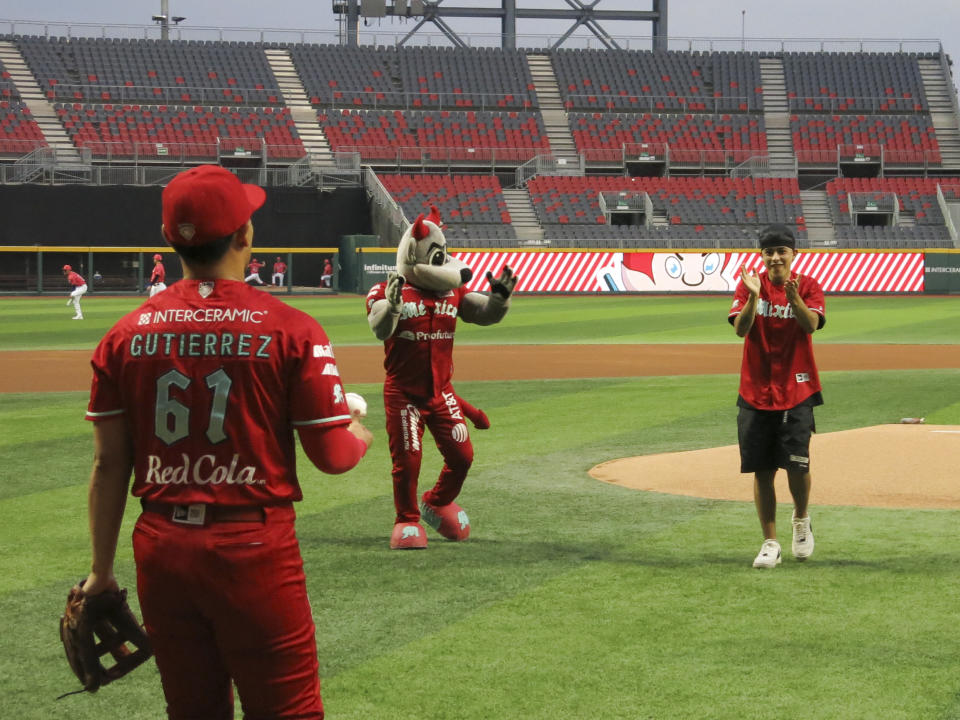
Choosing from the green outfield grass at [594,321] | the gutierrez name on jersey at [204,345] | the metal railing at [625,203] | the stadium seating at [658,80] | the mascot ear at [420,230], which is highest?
the stadium seating at [658,80]

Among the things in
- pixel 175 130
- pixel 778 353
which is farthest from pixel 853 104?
pixel 778 353

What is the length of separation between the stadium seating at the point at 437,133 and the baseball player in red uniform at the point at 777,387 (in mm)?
46555

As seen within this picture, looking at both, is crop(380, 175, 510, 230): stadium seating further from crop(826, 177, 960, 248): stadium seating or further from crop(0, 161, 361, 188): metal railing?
crop(826, 177, 960, 248): stadium seating

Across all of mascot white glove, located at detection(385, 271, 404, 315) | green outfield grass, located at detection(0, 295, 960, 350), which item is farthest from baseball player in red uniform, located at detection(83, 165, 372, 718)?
green outfield grass, located at detection(0, 295, 960, 350)

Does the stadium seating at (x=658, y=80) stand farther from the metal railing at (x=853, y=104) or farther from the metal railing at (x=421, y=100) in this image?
the metal railing at (x=421, y=100)

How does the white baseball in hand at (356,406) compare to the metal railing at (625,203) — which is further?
the metal railing at (625,203)

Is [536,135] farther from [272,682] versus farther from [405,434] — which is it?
[272,682]

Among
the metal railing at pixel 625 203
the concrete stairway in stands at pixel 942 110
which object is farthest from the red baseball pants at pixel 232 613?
the concrete stairway in stands at pixel 942 110

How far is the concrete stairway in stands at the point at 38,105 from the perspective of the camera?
48969 millimetres

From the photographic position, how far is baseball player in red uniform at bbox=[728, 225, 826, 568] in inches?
304

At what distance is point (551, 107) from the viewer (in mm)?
58906

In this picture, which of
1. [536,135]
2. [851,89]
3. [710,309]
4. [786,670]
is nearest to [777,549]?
[786,670]

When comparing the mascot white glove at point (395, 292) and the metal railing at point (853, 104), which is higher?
the metal railing at point (853, 104)

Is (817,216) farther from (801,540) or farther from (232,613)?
(232,613)
